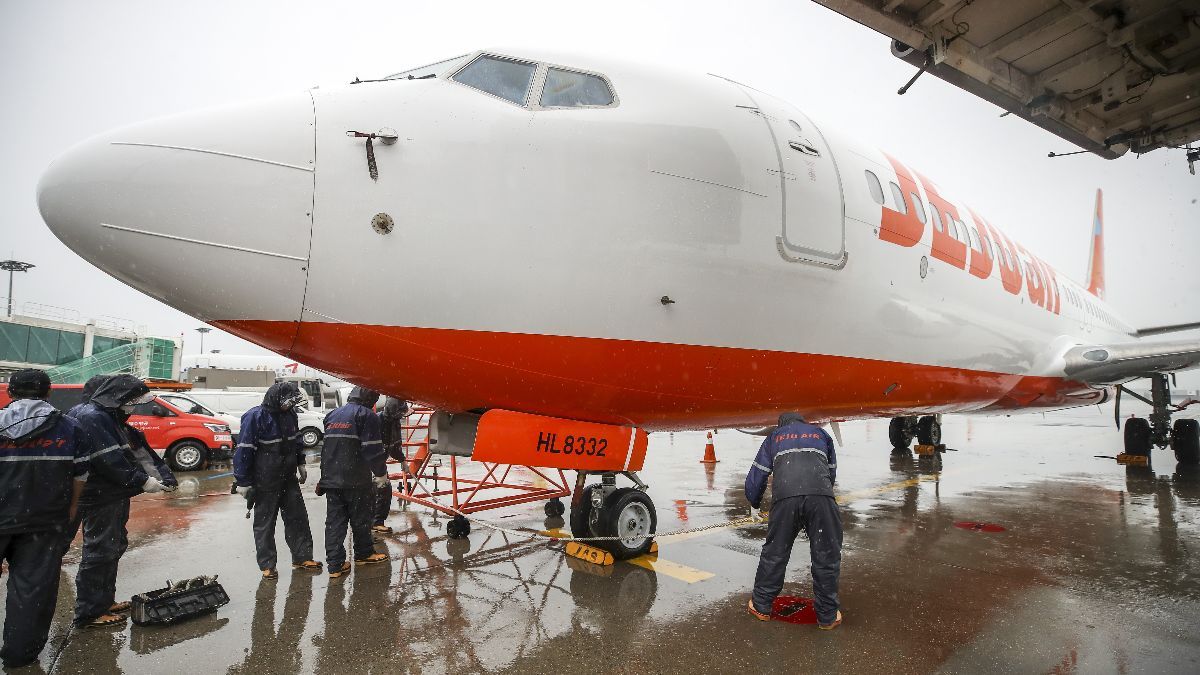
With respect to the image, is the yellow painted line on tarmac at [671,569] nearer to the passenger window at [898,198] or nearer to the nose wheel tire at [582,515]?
the nose wheel tire at [582,515]

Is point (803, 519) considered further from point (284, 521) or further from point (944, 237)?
point (284, 521)

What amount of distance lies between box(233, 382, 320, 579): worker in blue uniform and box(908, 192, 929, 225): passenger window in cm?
640

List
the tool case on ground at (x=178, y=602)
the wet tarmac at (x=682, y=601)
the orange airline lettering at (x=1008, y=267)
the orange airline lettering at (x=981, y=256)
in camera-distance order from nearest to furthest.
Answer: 1. the wet tarmac at (x=682, y=601)
2. the tool case on ground at (x=178, y=602)
3. the orange airline lettering at (x=981, y=256)
4. the orange airline lettering at (x=1008, y=267)

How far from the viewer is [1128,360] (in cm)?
977

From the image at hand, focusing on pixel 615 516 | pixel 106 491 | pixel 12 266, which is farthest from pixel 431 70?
pixel 12 266

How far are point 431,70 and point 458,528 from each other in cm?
481

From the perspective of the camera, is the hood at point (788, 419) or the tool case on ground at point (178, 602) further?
the hood at point (788, 419)

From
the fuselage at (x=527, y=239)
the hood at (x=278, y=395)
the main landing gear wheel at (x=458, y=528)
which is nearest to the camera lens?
the fuselage at (x=527, y=239)

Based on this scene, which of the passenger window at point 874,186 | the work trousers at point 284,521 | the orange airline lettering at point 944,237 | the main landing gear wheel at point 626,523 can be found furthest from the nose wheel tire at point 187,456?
the orange airline lettering at point 944,237

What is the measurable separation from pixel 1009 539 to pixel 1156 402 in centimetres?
917

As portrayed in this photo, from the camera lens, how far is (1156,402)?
43.4 feet

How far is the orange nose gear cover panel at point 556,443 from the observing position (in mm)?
4555

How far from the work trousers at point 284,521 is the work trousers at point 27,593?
1828 millimetres

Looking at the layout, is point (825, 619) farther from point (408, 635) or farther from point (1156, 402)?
point (1156, 402)
